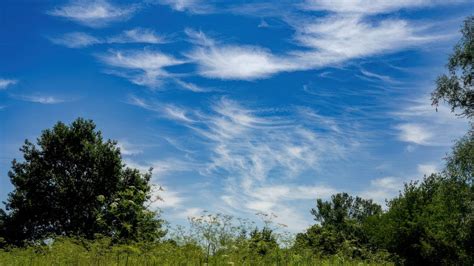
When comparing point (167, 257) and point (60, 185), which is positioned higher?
point (60, 185)

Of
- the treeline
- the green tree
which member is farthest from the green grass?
the treeline

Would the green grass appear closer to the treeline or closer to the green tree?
the green tree

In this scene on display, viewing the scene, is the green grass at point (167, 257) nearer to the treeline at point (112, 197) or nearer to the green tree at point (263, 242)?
the green tree at point (263, 242)

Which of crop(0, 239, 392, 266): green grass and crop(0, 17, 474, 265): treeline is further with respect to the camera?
crop(0, 17, 474, 265): treeline

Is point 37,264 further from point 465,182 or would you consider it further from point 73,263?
point 465,182

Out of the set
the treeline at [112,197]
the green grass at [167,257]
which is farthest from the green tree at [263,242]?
the treeline at [112,197]

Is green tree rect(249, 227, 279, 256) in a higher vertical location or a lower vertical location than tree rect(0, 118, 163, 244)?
lower

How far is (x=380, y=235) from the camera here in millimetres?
43719

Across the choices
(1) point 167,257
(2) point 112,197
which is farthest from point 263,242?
(2) point 112,197

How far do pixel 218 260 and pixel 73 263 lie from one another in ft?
13.3

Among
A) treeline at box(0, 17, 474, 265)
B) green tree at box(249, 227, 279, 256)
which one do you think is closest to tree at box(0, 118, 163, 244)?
treeline at box(0, 17, 474, 265)

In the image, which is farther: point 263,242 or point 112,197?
point 112,197

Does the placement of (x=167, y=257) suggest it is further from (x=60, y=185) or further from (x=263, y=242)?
(x=60, y=185)

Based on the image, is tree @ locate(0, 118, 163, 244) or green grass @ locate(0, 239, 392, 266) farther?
tree @ locate(0, 118, 163, 244)
